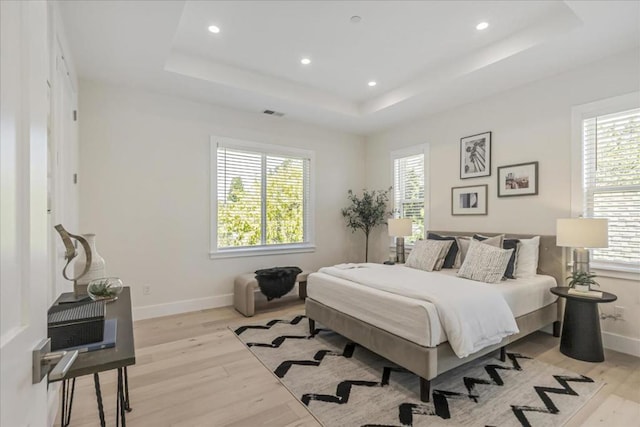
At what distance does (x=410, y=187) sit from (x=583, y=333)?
2.87 meters

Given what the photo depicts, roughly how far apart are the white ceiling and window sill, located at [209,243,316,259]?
2047mm

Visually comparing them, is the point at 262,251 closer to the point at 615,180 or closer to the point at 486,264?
the point at 486,264

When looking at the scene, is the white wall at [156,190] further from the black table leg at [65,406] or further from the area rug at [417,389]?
the black table leg at [65,406]

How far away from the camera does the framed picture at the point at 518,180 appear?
11.7 ft

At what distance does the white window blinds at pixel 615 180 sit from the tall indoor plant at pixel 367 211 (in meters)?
2.73

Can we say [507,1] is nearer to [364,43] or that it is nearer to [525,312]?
[364,43]

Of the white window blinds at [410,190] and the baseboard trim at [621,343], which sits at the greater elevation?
the white window blinds at [410,190]

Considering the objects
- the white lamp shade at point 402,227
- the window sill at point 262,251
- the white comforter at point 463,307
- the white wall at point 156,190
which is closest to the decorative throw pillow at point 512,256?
the white comforter at point 463,307

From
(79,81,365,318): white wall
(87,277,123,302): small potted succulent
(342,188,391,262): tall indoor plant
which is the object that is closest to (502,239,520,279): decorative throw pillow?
(342,188,391,262): tall indoor plant

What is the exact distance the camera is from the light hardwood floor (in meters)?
1.99

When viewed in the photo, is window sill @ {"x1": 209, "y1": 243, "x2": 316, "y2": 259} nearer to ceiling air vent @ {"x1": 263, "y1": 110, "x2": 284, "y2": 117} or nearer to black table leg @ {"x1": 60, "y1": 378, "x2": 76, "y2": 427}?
ceiling air vent @ {"x1": 263, "y1": 110, "x2": 284, "y2": 117}

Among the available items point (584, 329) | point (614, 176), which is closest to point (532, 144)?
point (614, 176)

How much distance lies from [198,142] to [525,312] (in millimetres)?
4232

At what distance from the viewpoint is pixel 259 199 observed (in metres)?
4.75
